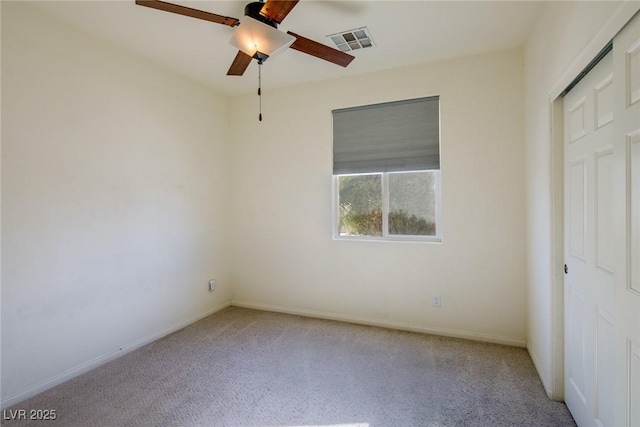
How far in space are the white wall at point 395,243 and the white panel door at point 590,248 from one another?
93 cm

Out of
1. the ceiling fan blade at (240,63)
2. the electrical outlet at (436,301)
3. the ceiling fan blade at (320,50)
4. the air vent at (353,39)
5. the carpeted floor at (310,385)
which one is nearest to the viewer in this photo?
the carpeted floor at (310,385)

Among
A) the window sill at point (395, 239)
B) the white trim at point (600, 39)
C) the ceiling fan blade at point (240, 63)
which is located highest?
the ceiling fan blade at point (240, 63)

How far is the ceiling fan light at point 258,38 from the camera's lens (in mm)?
1813

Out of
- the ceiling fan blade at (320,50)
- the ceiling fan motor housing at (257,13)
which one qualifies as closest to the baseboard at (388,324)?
the ceiling fan blade at (320,50)

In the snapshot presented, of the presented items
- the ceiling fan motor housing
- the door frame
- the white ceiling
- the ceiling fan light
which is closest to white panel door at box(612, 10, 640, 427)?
the door frame

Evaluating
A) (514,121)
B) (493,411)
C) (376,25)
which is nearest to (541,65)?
(514,121)

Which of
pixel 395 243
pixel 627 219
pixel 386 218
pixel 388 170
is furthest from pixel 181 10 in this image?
pixel 395 243

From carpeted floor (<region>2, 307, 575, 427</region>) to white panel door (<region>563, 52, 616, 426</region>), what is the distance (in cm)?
38

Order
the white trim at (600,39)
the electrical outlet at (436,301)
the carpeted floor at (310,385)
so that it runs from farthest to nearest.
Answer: the electrical outlet at (436,301) → the carpeted floor at (310,385) → the white trim at (600,39)

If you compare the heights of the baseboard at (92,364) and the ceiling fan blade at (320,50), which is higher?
the ceiling fan blade at (320,50)

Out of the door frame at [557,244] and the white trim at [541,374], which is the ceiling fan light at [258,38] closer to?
the door frame at [557,244]

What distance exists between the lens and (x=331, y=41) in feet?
8.78

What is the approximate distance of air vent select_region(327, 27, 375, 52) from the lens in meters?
2.56

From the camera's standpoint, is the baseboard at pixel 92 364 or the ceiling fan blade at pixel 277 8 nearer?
the ceiling fan blade at pixel 277 8
